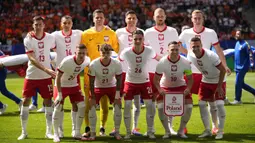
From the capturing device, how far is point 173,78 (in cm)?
1055

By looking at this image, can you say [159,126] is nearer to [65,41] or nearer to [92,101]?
[92,101]

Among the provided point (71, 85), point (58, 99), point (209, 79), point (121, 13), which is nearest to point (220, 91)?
point (209, 79)

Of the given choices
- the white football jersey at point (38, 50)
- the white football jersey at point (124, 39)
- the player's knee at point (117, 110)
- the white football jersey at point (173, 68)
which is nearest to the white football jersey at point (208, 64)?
the white football jersey at point (173, 68)

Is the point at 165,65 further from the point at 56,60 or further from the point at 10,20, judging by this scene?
the point at 10,20

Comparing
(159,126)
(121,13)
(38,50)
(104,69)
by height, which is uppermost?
(121,13)

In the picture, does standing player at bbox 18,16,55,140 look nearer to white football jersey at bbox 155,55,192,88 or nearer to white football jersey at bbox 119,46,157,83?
white football jersey at bbox 119,46,157,83

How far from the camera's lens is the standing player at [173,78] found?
10.4 metres

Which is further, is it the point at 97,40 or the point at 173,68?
the point at 97,40

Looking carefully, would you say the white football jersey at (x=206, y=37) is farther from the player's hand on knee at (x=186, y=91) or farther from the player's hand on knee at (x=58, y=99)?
the player's hand on knee at (x=58, y=99)

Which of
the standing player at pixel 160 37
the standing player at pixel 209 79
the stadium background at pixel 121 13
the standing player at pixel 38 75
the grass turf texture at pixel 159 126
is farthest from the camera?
the stadium background at pixel 121 13

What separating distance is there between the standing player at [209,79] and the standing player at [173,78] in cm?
26

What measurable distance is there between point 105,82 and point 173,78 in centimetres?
123

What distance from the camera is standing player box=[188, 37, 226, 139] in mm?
10391

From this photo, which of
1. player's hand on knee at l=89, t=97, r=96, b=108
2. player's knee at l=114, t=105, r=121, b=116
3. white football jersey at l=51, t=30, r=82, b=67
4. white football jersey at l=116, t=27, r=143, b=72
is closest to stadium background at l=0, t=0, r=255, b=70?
white football jersey at l=116, t=27, r=143, b=72
